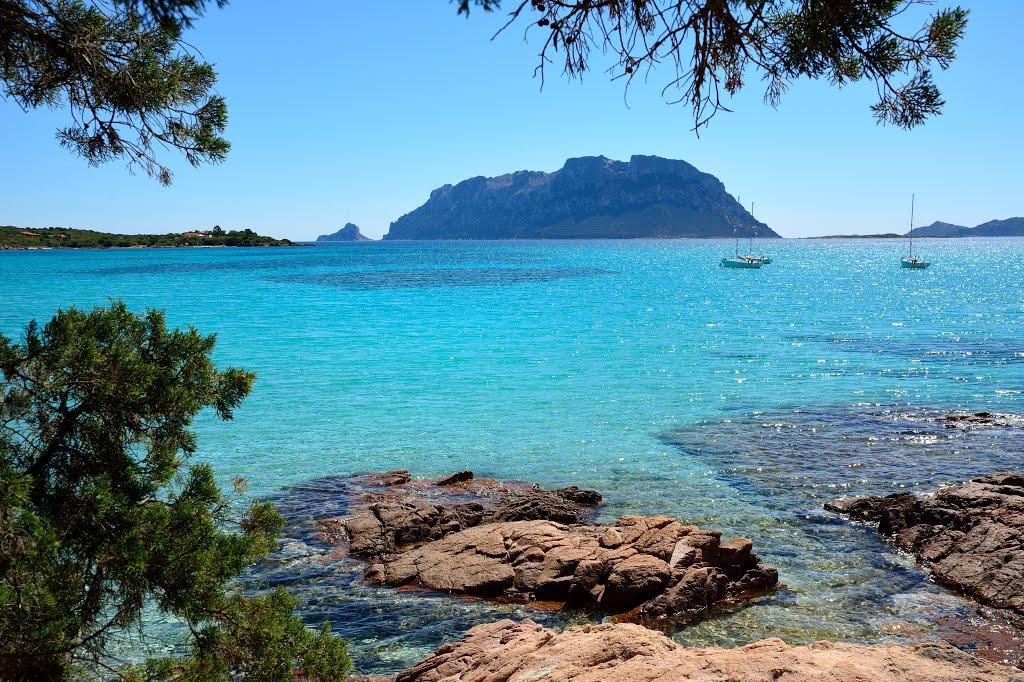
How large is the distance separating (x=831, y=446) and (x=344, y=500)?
40.7 feet

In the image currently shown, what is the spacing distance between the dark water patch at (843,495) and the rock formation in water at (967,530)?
31cm

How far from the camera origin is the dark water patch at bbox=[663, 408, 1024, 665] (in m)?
10.3

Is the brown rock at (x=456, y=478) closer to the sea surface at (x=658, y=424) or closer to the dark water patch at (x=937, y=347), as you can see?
the sea surface at (x=658, y=424)

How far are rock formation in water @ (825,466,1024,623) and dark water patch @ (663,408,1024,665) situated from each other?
31 centimetres

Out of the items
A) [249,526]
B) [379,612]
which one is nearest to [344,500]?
[379,612]

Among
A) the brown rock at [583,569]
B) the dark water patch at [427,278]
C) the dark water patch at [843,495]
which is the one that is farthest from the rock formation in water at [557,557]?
the dark water patch at [427,278]

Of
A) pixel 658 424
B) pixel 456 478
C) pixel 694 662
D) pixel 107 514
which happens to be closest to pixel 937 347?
pixel 658 424

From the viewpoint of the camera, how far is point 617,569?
11281 millimetres

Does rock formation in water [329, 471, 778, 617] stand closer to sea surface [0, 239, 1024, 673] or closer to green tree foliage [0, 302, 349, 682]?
sea surface [0, 239, 1024, 673]

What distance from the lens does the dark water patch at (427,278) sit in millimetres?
86438

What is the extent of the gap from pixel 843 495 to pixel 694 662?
35.5 ft

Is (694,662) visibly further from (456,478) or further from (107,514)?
(456,478)

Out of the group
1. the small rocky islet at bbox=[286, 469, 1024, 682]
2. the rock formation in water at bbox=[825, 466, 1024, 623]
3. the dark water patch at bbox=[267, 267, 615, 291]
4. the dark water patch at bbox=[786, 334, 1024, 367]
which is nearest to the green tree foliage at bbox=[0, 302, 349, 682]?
the small rocky islet at bbox=[286, 469, 1024, 682]

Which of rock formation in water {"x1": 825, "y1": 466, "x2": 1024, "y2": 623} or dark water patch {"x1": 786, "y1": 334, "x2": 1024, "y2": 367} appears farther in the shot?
dark water patch {"x1": 786, "y1": 334, "x2": 1024, "y2": 367}
